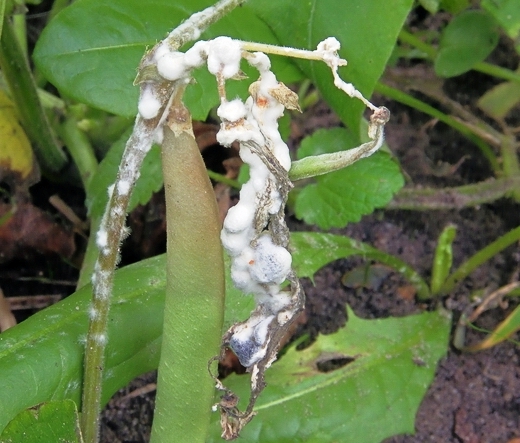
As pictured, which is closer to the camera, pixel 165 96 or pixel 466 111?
pixel 165 96

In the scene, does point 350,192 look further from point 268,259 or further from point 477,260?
point 268,259

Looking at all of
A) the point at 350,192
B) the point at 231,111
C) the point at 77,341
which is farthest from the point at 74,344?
the point at 350,192

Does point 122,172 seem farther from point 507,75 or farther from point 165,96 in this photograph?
point 507,75

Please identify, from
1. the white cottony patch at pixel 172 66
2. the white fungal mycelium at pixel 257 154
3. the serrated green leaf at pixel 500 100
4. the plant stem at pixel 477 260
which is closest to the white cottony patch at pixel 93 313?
the white fungal mycelium at pixel 257 154

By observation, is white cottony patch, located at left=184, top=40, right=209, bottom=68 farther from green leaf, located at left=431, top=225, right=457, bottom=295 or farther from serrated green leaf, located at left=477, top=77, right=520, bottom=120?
serrated green leaf, located at left=477, top=77, right=520, bottom=120

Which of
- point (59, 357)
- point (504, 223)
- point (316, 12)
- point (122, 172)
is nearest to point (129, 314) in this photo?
point (59, 357)

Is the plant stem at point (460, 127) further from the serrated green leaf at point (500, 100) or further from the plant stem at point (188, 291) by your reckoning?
the plant stem at point (188, 291)
